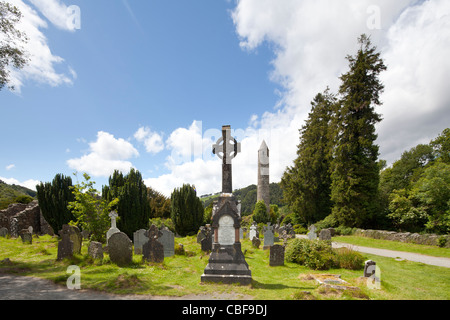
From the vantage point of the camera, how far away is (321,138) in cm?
2662

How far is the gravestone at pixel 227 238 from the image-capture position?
617cm

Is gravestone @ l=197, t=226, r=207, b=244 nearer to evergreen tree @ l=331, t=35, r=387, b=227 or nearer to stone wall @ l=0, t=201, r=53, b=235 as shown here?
evergreen tree @ l=331, t=35, r=387, b=227

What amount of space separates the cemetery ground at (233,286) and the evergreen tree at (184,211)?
11729 millimetres

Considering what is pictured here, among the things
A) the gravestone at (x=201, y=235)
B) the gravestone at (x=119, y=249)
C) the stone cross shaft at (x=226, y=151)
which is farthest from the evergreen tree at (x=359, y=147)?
the gravestone at (x=119, y=249)

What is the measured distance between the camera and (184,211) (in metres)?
21.1

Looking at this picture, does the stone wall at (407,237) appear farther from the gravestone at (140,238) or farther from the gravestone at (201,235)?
the gravestone at (140,238)

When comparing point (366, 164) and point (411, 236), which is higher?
point (366, 164)

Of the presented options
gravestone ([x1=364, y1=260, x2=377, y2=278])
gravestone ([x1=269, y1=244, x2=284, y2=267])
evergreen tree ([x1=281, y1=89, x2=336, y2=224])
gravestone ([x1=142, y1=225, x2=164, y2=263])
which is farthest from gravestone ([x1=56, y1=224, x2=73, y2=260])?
evergreen tree ([x1=281, y1=89, x2=336, y2=224])
